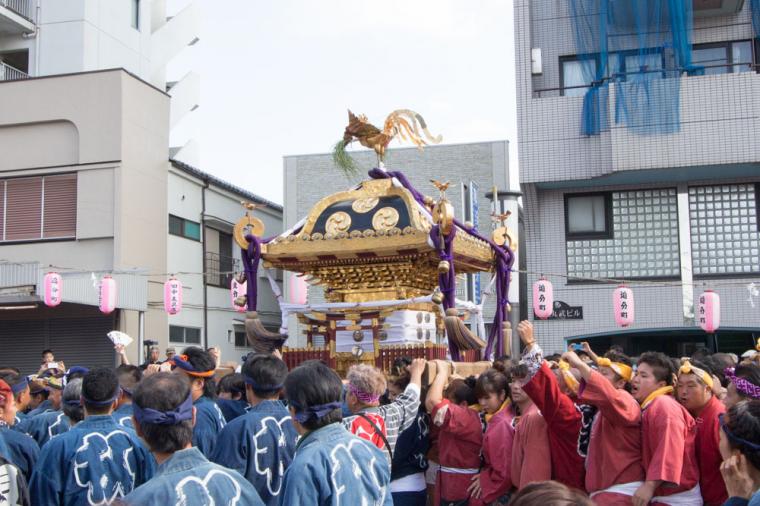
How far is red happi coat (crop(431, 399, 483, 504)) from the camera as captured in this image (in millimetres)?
5000

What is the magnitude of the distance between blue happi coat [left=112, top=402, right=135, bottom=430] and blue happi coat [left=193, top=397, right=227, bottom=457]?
Result: 355 millimetres

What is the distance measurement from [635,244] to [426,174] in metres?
6.70

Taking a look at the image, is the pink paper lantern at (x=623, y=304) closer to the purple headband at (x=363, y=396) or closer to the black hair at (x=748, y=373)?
the black hair at (x=748, y=373)

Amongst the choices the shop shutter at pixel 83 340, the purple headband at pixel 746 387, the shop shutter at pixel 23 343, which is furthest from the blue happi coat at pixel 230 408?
the shop shutter at pixel 23 343

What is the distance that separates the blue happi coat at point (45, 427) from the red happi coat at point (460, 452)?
92.6 inches

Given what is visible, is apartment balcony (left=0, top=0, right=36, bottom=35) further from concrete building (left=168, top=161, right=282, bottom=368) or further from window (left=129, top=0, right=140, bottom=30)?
concrete building (left=168, top=161, right=282, bottom=368)

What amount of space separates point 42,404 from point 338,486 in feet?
13.2

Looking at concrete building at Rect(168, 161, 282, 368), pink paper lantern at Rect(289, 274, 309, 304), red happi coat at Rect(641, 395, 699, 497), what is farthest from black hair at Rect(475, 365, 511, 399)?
concrete building at Rect(168, 161, 282, 368)

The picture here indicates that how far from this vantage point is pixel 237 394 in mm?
5414

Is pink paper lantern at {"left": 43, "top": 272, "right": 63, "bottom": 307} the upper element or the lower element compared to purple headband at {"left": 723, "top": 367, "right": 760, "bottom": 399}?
upper

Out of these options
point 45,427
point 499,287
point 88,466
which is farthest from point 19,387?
point 499,287

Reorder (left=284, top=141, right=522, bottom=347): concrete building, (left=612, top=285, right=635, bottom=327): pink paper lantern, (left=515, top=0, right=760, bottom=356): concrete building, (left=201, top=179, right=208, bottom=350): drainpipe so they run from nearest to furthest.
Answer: (left=612, top=285, right=635, bottom=327): pink paper lantern, (left=515, top=0, right=760, bottom=356): concrete building, (left=284, top=141, right=522, bottom=347): concrete building, (left=201, top=179, right=208, bottom=350): drainpipe

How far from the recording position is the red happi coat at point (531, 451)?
4438 millimetres

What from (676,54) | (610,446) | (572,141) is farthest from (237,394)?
(676,54)
